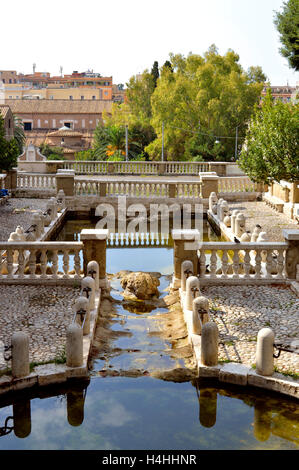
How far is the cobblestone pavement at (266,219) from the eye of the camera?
16766mm

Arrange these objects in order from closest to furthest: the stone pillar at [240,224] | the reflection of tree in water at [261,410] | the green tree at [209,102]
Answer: the reflection of tree in water at [261,410] → the stone pillar at [240,224] → the green tree at [209,102]

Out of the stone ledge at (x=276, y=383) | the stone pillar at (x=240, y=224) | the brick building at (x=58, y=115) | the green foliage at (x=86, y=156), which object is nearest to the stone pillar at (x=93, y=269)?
the stone ledge at (x=276, y=383)

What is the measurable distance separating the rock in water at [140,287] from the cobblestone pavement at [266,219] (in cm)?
515

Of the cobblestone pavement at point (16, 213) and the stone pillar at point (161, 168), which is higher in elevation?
the stone pillar at point (161, 168)

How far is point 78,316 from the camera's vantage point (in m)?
7.98

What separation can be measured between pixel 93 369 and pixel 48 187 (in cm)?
1774

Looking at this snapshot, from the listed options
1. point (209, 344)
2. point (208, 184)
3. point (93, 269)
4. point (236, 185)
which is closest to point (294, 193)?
point (208, 184)

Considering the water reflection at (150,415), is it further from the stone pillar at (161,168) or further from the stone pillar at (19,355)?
the stone pillar at (161,168)

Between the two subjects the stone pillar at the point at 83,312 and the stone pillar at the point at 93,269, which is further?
the stone pillar at the point at 93,269

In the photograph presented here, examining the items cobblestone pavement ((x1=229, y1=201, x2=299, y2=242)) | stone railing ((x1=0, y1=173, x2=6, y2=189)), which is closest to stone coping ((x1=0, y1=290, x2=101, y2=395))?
cobblestone pavement ((x1=229, y1=201, x2=299, y2=242))

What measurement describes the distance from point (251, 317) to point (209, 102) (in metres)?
35.0

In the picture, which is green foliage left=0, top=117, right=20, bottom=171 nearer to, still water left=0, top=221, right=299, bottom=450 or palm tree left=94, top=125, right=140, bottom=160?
still water left=0, top=221, right=299, bottom=450
